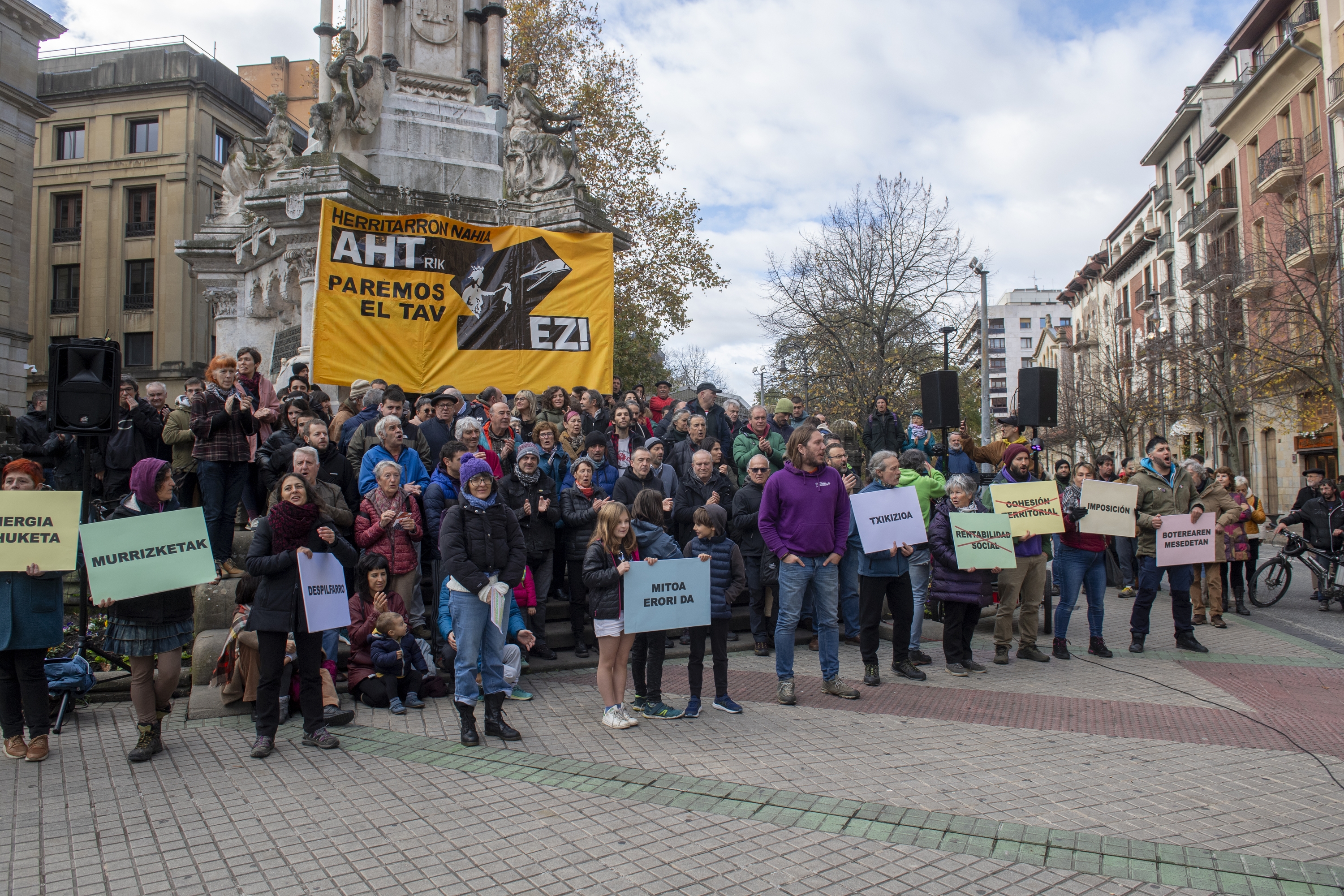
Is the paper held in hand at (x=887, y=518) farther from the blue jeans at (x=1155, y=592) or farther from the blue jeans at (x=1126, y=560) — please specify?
the blue jeans at (x=1126, y=560)

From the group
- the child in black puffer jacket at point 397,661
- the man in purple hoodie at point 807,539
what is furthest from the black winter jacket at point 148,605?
the man in purple hoodie at point 807,539

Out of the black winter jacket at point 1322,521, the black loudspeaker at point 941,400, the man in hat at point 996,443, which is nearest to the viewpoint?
the man in hat at point 996,443

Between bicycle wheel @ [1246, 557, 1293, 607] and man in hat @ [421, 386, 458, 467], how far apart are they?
455 inches

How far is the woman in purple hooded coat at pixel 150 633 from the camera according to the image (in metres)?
5.54

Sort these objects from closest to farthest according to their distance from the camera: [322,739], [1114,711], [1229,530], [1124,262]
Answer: [322,739], [1114,711], [1229,530], [1124,262]

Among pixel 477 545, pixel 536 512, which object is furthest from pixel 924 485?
pixel 477 545

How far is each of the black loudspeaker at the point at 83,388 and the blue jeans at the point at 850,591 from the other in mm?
6341

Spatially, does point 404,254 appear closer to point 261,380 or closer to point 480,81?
point 261,380

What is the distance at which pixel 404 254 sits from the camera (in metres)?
10.8

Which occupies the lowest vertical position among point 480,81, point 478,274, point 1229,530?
point 1229,530

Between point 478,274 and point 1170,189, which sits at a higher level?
point 1170,189

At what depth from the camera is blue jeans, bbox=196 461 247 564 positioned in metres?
8.01

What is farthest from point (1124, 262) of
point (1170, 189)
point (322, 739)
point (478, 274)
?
point (322, 739)

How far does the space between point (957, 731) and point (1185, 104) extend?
53.3 meters
